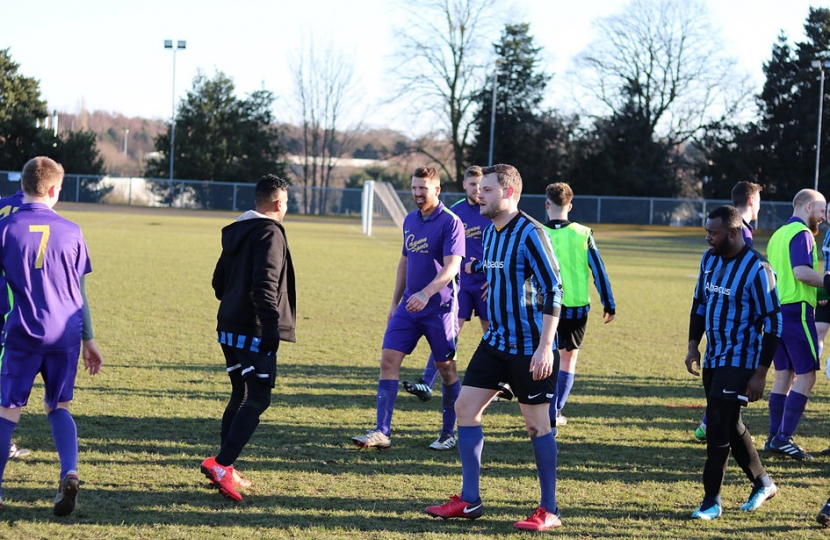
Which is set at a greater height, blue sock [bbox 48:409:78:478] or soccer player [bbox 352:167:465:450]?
soccer player [bbox 352:167:465:450]

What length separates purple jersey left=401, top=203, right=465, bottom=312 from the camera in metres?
6.22

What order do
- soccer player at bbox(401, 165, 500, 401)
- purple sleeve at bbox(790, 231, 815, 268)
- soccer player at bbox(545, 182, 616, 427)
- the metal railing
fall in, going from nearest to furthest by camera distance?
purple sleeve at bbox(790, 231, 815, 268)
soccer player at bbox(545, 182, 616, 427)
soccer player at bbox(401, 165, 500, 401)
the metal railing

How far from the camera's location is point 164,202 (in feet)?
180

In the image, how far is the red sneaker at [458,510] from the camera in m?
4.86

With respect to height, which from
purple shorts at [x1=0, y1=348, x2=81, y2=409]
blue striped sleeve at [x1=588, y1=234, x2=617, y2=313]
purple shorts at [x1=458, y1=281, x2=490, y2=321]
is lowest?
purple shorts at [x1=0, y1=348, x2=81, y2=409]

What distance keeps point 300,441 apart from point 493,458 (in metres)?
1.41

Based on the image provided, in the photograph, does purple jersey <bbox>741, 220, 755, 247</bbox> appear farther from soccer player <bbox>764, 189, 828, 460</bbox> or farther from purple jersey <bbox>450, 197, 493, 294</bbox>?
purple jersey <bbox>450, 197, 493, 294</bbox>

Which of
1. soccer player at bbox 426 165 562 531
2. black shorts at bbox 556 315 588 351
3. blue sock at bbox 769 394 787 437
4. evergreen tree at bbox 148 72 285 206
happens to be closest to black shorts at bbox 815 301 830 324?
blue sock at bbox 769 394 787 437

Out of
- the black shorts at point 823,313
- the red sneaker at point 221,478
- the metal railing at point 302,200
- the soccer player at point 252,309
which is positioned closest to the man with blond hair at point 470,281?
the black shorts at point 823,313

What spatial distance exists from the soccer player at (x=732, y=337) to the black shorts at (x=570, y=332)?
1703mm

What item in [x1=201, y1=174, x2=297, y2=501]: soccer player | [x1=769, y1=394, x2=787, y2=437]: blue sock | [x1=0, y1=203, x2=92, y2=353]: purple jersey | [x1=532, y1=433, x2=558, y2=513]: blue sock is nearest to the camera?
[x1=0, y1=203, x2=92, y2=353]: purple jersey

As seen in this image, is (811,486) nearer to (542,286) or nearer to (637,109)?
(542,286)

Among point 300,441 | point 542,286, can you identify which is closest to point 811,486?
point 542,286

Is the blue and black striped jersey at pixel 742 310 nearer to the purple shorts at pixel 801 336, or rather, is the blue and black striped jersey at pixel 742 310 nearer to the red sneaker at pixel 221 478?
the purple shorts at pixel 801 336
